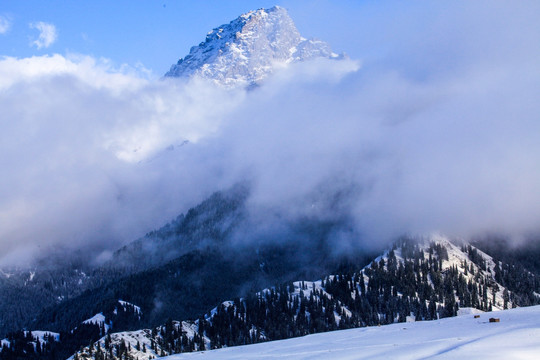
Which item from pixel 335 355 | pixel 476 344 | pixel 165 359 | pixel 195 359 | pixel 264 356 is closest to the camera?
pixel 476 344

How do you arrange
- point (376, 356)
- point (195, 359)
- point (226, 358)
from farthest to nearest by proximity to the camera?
point (195, 359) → point (226, 358) → point (376, 356)

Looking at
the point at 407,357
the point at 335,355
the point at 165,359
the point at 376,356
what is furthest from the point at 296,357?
the point at 165,359

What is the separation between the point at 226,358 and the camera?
254 feet

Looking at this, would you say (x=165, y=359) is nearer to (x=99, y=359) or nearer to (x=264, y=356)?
(x=264, y=356)

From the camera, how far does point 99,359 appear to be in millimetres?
197875

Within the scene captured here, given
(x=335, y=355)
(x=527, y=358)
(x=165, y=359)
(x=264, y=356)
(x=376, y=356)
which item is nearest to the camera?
(x=527, y=358)

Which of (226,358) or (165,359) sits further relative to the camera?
(165,359)

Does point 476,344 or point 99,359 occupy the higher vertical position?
point 476,344

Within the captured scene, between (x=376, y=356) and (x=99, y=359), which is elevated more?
(x=376, y=356)

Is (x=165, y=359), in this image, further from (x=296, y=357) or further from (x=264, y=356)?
(x=296, y=357)

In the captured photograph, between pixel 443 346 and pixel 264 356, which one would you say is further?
pixel 264 356

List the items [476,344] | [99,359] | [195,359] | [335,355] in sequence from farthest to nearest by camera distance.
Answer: [99,359] < [195,359] < [335,355] < [476,344]

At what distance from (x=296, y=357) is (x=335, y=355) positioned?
6792 mm

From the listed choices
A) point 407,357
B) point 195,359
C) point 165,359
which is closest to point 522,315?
point 407,357
